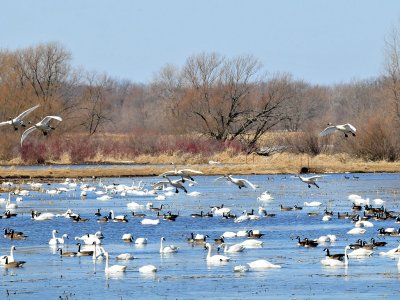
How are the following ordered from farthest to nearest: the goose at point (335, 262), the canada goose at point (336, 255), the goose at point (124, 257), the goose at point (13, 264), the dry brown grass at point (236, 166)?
the dry brown grass at point (236, 166) < the goose at point (124, 257) < the goose at point (13, 264) < the canada goose at point (336, 255) < the goose at point (335, 262)

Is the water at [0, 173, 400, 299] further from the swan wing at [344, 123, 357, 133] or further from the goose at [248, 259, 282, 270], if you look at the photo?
the swan wing at [344, 123, 357, 133]

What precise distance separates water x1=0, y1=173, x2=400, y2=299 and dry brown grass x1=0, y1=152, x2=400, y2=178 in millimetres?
13467

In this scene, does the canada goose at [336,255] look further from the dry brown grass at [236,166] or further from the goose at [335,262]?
the dry brown grass at [236,166]

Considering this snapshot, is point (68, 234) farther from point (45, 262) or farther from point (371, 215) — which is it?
point (371, 215)

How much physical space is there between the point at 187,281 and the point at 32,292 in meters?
2.98

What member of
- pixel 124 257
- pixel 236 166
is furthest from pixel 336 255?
pixel 236 166

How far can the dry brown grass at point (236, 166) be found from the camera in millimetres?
56688

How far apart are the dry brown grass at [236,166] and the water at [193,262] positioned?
13467mm

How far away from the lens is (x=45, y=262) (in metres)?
24.1

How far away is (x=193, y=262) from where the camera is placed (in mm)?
23781

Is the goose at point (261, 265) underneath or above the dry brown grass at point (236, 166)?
underneath

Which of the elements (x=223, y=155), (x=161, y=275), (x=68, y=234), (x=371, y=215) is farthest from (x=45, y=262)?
(x=223, y=155)

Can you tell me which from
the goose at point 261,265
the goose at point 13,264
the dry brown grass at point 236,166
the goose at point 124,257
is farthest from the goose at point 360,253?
the dry brown grass at point 236,166

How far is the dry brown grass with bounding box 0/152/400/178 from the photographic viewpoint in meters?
56.7
